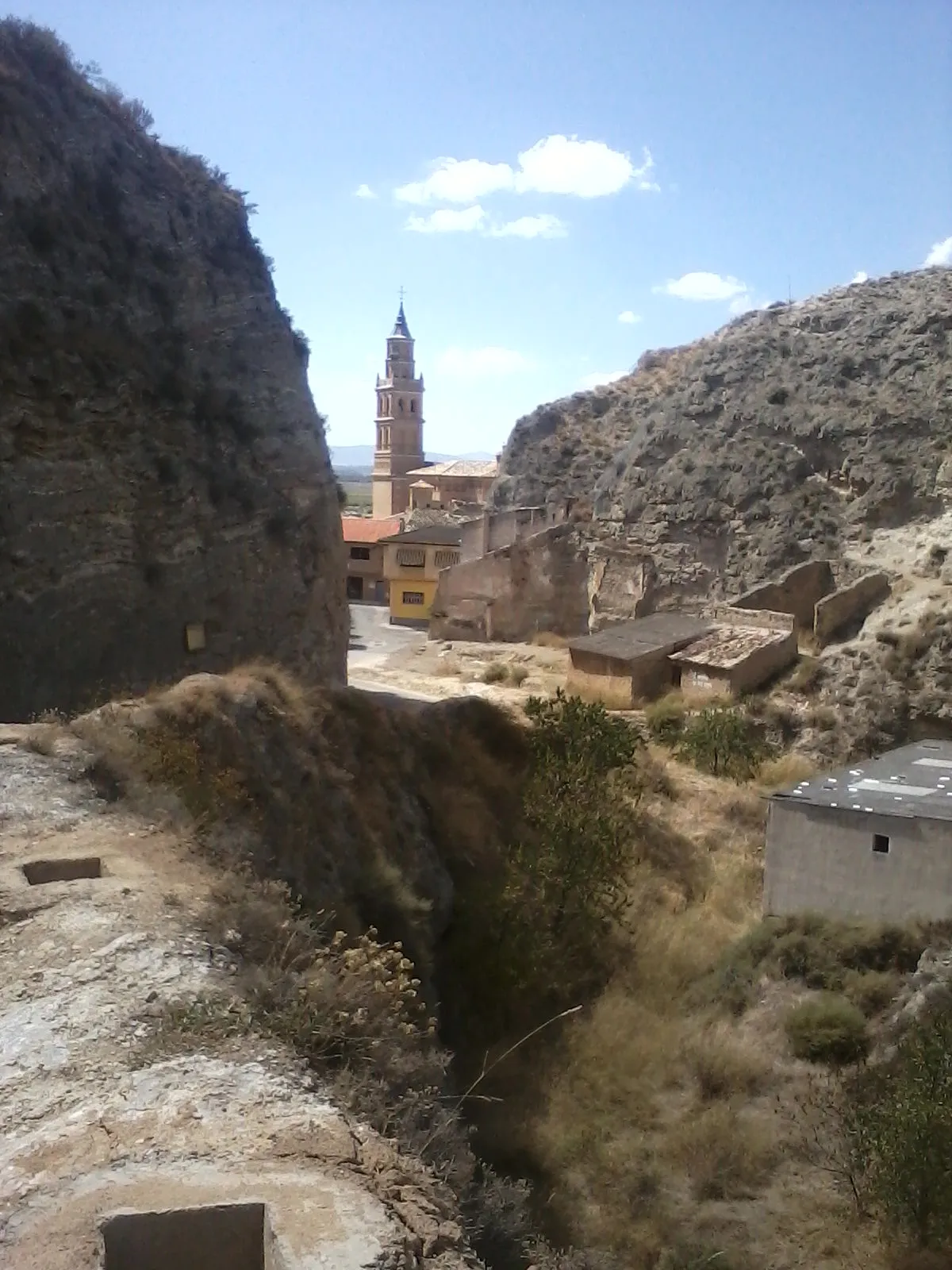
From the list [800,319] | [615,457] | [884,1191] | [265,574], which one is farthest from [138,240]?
[800,319]

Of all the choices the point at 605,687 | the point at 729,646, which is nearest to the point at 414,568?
the point at 605,687

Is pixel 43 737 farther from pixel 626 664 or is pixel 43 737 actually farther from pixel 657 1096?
pixel 626 664

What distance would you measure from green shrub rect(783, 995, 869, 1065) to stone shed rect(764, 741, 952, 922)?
57.2 inches

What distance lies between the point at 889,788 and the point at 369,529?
109 ft

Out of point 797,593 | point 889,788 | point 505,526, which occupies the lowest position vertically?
point 889,788

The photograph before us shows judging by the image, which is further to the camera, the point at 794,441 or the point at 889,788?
the point at 794,441

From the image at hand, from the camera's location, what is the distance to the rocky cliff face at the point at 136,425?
552 inches

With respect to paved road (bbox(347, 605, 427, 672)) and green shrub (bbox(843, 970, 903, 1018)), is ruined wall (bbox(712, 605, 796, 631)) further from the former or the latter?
green shrub (bbox(843, 970, 903, 1018))

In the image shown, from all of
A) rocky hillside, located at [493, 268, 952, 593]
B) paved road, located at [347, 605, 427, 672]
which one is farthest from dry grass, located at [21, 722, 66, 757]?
rocky hillside, located at [493, 268, 952, 593]

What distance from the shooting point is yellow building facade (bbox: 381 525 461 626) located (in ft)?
125

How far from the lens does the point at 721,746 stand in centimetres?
1903

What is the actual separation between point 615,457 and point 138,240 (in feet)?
60.6

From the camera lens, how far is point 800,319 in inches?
1270

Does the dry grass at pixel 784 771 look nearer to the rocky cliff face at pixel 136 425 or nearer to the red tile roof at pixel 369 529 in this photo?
the rocky cliff face at pixel 136 425
